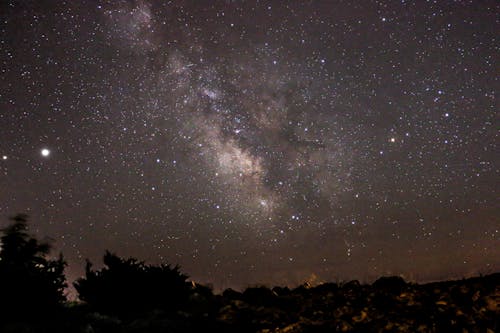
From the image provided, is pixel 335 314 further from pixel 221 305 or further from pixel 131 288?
pixel 131 288

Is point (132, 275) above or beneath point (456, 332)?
above

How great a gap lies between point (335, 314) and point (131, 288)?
13.2 ft

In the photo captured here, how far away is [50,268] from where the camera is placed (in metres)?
9.70

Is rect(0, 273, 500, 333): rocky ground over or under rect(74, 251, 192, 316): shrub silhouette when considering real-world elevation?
under

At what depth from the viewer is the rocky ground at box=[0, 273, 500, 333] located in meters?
6.52

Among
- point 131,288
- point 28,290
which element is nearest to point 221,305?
point 131,288

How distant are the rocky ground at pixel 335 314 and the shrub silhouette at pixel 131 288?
357 millimetres

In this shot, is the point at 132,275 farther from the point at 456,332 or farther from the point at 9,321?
the point at 456,332

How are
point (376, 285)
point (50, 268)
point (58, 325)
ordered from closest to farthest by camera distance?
point (58, 325) → point (376, 285) → point (50, 268)

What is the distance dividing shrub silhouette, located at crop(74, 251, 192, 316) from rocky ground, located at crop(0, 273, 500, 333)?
0.36 m

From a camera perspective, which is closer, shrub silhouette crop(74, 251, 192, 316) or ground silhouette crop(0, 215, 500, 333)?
ground silhouette crop(0, 215, 500, 333)

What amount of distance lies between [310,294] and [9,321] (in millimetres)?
5387

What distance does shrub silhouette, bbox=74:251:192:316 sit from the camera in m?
8.38

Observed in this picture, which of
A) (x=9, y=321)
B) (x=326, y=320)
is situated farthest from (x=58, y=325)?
(x=326, y=320)
